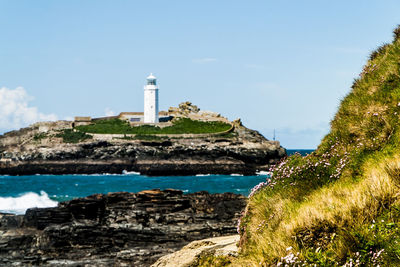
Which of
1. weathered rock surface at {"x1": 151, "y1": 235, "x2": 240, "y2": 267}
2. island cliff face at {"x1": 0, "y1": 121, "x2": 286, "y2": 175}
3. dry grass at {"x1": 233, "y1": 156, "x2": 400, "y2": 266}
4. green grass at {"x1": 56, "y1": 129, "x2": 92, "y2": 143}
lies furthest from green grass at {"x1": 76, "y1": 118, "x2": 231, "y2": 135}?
dry grass at {"x1": 233, "y1": 156, "x2": 400, "y2": 266}

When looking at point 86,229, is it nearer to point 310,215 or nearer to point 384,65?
point 384,65

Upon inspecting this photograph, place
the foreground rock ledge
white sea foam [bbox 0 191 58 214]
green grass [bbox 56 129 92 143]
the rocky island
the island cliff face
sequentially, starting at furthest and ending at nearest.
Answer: green grass [bbox 56 129 92 143] < the rocky island < the island cliff face < white sea foam [bbox 0 191 58 214] < the foreground rock ledge

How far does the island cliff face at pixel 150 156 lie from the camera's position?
102 metres

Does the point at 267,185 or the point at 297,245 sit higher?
the point at 267,185

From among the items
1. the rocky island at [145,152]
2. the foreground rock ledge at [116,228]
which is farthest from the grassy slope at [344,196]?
the rocky island at [145,152]

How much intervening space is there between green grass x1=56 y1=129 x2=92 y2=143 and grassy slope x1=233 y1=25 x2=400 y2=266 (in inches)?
4243

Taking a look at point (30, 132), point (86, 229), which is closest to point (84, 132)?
point (30, 132)

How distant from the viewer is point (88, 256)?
62.8 feet

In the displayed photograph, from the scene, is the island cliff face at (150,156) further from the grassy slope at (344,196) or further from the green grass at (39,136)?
the grassy slope at (344,196)

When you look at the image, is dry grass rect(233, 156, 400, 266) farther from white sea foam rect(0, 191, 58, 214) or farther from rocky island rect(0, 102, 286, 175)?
rocky island rect(0, 102, 286, 175)

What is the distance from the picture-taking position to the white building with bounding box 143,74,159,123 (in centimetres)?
11650

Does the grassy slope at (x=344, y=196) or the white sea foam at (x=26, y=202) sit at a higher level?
the grassy slope at (x=344, y=196)

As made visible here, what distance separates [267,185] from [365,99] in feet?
7.40

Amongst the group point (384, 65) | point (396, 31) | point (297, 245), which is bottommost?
point (297, 245)
